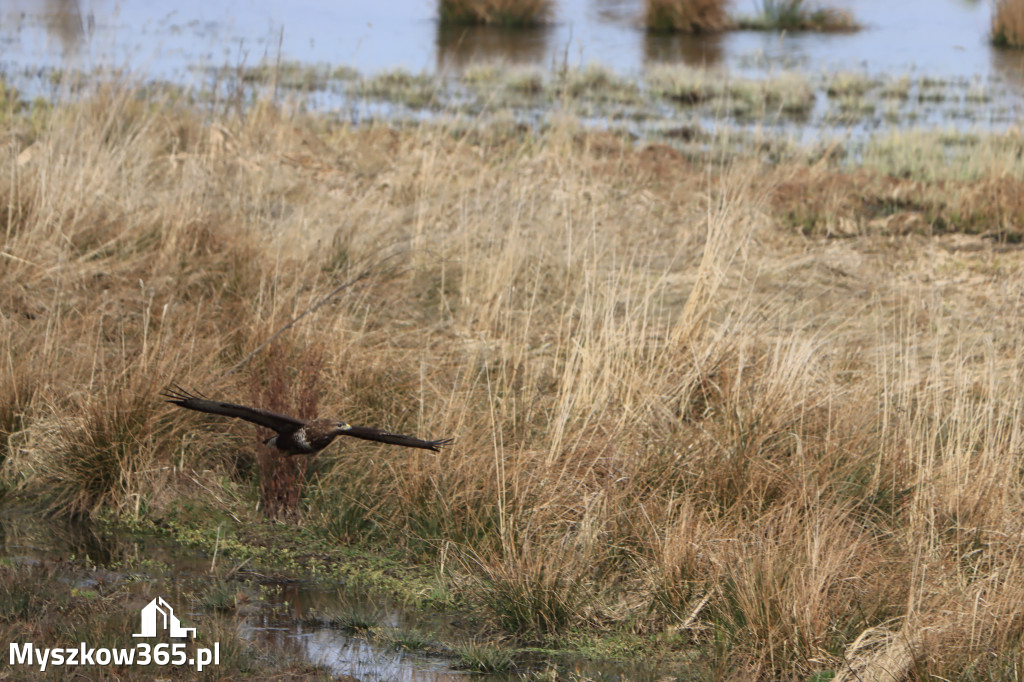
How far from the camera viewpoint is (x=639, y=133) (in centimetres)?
1268

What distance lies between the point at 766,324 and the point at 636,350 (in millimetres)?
624

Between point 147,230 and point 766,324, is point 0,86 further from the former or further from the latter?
point 766,324

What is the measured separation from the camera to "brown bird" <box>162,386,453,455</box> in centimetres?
325

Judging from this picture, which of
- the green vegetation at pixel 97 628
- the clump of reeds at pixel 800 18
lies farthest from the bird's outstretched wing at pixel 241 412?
the clump of reeds at pixel 800 18

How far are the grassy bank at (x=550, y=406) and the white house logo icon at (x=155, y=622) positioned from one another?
36.6 inches

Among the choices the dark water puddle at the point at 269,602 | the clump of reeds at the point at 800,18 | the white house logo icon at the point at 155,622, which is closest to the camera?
the white house logo icon at the point at 155,622

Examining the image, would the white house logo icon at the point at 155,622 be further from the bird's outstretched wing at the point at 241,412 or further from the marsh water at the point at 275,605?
the bird's outstretched wing at the point at 241,412

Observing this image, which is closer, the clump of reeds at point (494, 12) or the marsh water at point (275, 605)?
the marsh water at point (275, 605)

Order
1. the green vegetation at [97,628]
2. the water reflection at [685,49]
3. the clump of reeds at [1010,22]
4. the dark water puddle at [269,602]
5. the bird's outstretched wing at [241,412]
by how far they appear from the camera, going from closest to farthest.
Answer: the bird's outstretched wing at [241,412] < the green vegetation at [97,628] < the dark water puddle at [269,602] < the water reflection at [685,49] < the clump of reeds at [1010,22]

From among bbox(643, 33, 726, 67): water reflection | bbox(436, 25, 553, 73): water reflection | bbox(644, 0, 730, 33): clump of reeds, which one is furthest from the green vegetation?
bbox(644, 0, 730, 33): clump of reeds

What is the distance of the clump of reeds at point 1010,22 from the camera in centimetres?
2205

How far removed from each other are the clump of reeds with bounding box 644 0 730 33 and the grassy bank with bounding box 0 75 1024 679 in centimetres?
1703

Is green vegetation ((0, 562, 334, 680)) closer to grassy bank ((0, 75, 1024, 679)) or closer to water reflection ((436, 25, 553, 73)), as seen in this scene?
grassy bank ((0, 75, 1024, 679))

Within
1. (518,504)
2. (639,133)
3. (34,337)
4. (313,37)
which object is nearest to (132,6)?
(313,37)
